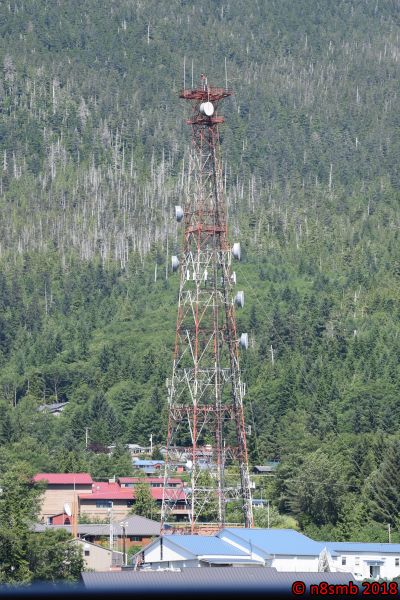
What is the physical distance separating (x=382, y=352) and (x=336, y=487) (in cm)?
5719

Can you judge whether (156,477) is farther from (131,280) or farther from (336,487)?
(131,280)

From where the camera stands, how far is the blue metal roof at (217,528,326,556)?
4575 centimetres

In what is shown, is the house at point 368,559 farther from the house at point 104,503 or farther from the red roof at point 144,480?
the red roof at point 144,480

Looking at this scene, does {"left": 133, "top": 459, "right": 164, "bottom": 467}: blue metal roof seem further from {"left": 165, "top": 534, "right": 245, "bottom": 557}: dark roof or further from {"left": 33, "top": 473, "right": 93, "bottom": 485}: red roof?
{"left": 165, "top": 534, "right": 245, "bottom": 557}: dark roof

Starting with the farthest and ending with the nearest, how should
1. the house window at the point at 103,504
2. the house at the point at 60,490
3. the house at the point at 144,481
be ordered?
1. the house at the point at 144,481
2. the house at the point at 60,490
3. the house window at the point at 103,504

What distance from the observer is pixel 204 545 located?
44.8 meters

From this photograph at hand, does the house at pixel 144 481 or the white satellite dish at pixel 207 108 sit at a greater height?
the white satellite dish at pixel 207 108

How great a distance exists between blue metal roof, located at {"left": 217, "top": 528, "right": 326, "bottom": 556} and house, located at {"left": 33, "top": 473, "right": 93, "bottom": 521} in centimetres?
3223

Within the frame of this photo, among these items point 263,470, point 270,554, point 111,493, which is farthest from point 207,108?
point 263,470

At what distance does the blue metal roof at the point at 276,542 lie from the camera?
4575 centimetres

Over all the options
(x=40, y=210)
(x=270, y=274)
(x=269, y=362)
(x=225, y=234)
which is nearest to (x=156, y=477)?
(x=269, y=362)

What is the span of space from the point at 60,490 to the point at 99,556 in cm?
2431

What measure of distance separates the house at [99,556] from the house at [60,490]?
21.9m

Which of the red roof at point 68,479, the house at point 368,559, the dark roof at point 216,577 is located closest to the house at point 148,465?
the red roof at point 68,479
